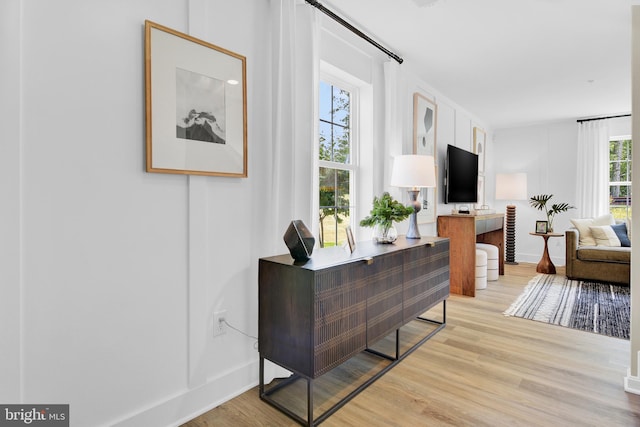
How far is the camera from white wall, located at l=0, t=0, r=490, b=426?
1233 mm

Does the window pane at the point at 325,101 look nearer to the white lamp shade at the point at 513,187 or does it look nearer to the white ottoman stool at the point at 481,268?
the white ottoman stool at the point at 481,268

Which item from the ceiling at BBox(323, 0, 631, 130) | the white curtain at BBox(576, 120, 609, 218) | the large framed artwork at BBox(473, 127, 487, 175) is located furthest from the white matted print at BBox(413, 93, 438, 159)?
the white curtain at BBox(576, 120, 609, 218)

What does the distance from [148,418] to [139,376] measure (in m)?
0.20

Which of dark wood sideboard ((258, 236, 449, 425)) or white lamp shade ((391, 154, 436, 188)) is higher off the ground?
white lamp shade ((391, 154, 436, 188))

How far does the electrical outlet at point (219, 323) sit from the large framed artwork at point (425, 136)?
2.62 metres

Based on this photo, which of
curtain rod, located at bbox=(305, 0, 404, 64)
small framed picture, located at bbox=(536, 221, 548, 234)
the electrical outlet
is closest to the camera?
the electrical outlet

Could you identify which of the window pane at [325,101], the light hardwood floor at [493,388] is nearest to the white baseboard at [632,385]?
the light hardwood floor at [493,388]

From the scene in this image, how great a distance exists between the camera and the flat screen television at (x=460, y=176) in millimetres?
4410

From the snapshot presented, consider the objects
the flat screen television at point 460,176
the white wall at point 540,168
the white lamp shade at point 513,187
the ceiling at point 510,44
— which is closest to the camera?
the ceiling at point 510,44

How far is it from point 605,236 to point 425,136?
299cm

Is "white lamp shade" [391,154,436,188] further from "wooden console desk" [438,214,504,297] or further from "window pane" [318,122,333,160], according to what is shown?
"wooden console desk" [438,214,504,297]

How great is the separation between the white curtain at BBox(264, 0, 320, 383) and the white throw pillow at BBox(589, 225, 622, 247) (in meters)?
4.59

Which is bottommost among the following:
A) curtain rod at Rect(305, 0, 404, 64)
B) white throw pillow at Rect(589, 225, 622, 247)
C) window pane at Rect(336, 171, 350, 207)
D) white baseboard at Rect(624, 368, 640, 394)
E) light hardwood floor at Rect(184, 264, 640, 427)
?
light hardwood floor at Rect(184, 264, 640, 427)

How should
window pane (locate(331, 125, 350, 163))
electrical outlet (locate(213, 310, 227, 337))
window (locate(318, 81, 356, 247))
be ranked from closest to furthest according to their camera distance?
electrical outlet (locate(213, 310, 227, 337)) < window (locate(318, 81, 356, 247)) < window pane (locate(331, 125, 350, 163))
